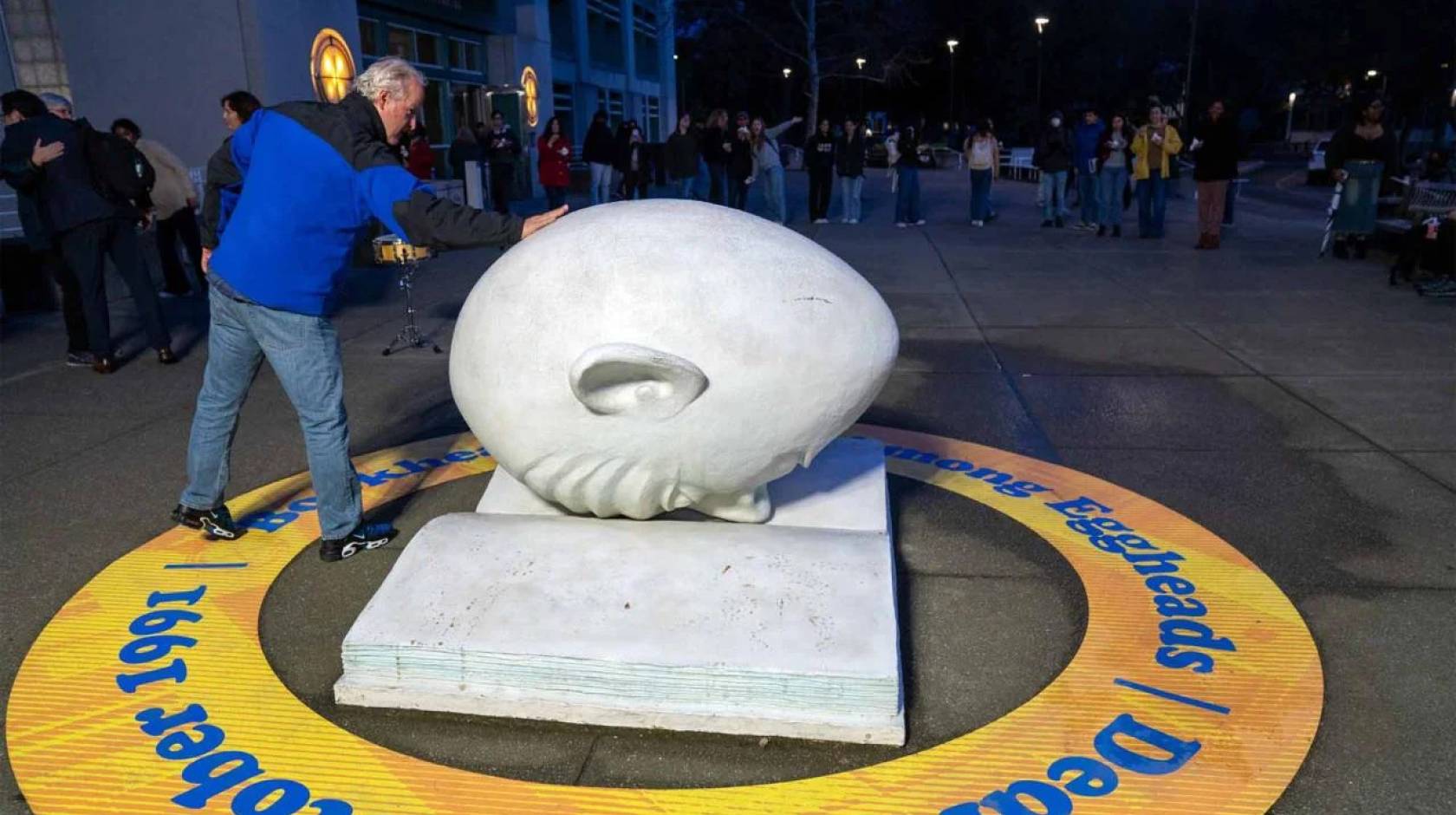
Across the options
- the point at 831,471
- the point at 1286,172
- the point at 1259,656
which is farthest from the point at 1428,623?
the point at 1286,172

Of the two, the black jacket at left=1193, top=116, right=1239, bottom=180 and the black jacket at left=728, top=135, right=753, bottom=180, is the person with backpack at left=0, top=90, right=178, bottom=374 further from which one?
the black jacket at left=1193, top=116, right=1239, bottom=180

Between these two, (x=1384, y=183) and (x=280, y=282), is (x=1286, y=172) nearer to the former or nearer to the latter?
(x=1384, y=183)

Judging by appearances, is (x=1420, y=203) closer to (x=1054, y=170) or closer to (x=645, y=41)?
(x=1054, y=170)

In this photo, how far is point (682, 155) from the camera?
684 inches

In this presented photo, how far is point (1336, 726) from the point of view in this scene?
10.1ft

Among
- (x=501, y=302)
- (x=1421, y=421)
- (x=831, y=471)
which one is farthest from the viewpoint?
(x=1421, y=421)

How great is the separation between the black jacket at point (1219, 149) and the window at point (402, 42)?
14.6 m

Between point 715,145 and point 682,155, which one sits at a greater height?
point 715,145

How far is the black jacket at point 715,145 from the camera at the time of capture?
1750 centimetres

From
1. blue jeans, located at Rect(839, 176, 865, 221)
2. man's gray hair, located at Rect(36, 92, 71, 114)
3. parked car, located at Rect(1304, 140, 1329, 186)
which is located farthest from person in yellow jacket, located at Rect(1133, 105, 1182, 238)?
parked car, located at Rect(1304, 140, 1329, 186)

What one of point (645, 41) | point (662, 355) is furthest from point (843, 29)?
point (662, 355)

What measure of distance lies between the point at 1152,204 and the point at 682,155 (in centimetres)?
747

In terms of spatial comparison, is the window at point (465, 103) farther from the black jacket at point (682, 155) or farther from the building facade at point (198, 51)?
the black jacket at point (682, 155)

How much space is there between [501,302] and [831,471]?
1.61 meters
